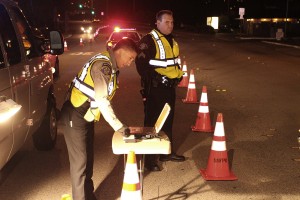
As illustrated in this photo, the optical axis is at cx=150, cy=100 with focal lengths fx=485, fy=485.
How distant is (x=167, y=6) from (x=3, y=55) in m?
105

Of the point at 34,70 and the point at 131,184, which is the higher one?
the point at 34,70

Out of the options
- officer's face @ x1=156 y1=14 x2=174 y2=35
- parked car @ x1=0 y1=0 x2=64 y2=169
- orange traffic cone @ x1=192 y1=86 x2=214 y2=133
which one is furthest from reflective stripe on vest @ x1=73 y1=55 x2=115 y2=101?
orange traffic cone @ x1=192 y1=86 x2=214 y2=133

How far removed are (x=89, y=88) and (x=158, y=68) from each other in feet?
6.59

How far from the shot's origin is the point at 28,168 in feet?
20.7

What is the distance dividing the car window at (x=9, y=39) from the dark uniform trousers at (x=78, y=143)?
84cm

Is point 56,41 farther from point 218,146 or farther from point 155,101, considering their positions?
point 218,146

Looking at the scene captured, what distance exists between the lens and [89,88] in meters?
4.27

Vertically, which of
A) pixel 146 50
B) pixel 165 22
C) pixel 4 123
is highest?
pixel 165 22

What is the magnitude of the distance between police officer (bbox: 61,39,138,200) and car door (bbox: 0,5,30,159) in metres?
0.56

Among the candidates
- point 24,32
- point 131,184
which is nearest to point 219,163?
point 131,184

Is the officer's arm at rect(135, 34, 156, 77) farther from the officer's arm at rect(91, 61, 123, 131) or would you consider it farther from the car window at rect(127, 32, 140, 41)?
the car window at rect(127, 32, 140, 41)

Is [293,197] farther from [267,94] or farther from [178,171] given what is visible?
[267,94]

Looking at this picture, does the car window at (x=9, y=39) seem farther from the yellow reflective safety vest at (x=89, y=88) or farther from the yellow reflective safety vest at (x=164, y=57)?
the yellow reflective safety vest at (x=164, y=57)

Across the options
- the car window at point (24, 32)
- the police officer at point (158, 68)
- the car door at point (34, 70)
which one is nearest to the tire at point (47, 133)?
the car door at point (34, 70)
